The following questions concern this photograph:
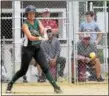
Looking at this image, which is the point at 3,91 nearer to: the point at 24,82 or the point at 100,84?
the point at 24,82

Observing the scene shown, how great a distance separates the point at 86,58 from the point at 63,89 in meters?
1.75

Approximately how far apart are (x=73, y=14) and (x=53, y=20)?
0.58m

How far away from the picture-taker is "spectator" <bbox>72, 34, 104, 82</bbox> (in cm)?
1436

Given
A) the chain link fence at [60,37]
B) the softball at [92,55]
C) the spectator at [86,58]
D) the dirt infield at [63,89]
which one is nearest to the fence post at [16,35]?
the chain link fence at [60,37]

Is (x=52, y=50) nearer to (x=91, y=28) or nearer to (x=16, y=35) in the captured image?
(x=16, y=35)

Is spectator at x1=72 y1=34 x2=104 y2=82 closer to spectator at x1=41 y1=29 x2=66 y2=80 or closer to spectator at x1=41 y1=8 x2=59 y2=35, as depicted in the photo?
spectator at x1=41 y1=29 x2=66 y2=80

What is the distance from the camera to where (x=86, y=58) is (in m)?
14.3

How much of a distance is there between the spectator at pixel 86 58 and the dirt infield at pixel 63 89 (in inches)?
14.3

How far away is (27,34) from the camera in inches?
447

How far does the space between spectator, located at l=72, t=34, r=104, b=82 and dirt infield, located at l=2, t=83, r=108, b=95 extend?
0.36m

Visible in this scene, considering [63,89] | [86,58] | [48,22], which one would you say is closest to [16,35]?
[48,22]

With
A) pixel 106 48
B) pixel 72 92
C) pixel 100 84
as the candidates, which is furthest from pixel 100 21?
pixel 72 92

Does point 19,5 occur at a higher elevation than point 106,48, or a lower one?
higher

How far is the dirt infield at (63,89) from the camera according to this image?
11.9 metres
